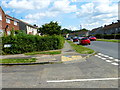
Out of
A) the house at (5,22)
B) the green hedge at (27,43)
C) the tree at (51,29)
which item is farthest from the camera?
the tree at (51,29)

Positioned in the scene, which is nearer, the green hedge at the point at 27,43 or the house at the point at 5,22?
the green hedge at the point at 27,43

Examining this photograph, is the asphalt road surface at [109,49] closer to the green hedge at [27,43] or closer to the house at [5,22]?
the green hedge at [27,43]

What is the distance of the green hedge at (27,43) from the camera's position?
13.8 metres

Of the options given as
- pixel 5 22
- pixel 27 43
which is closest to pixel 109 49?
pixel 27 43

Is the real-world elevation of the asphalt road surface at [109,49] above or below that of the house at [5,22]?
below

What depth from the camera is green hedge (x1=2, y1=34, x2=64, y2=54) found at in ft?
45.4

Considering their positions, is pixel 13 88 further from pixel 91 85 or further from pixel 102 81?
pixel 102 81

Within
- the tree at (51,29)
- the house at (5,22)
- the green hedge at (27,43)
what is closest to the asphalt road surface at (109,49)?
the green hedge at (27,43)

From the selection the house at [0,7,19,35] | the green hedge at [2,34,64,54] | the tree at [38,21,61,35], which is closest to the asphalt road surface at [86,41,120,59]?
the green hedge at [2,34,64,54]

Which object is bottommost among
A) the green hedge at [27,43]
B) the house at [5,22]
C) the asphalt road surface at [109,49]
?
the asphalt road surface at [109,49]

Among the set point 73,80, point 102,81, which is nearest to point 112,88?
point 102,81

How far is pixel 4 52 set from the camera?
13727mm

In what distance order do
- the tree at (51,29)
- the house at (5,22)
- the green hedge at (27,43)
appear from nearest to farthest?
the green hedge at (27,43), the house at (5,22), the tree at (51,29)

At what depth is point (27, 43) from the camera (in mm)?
Result: 14438
